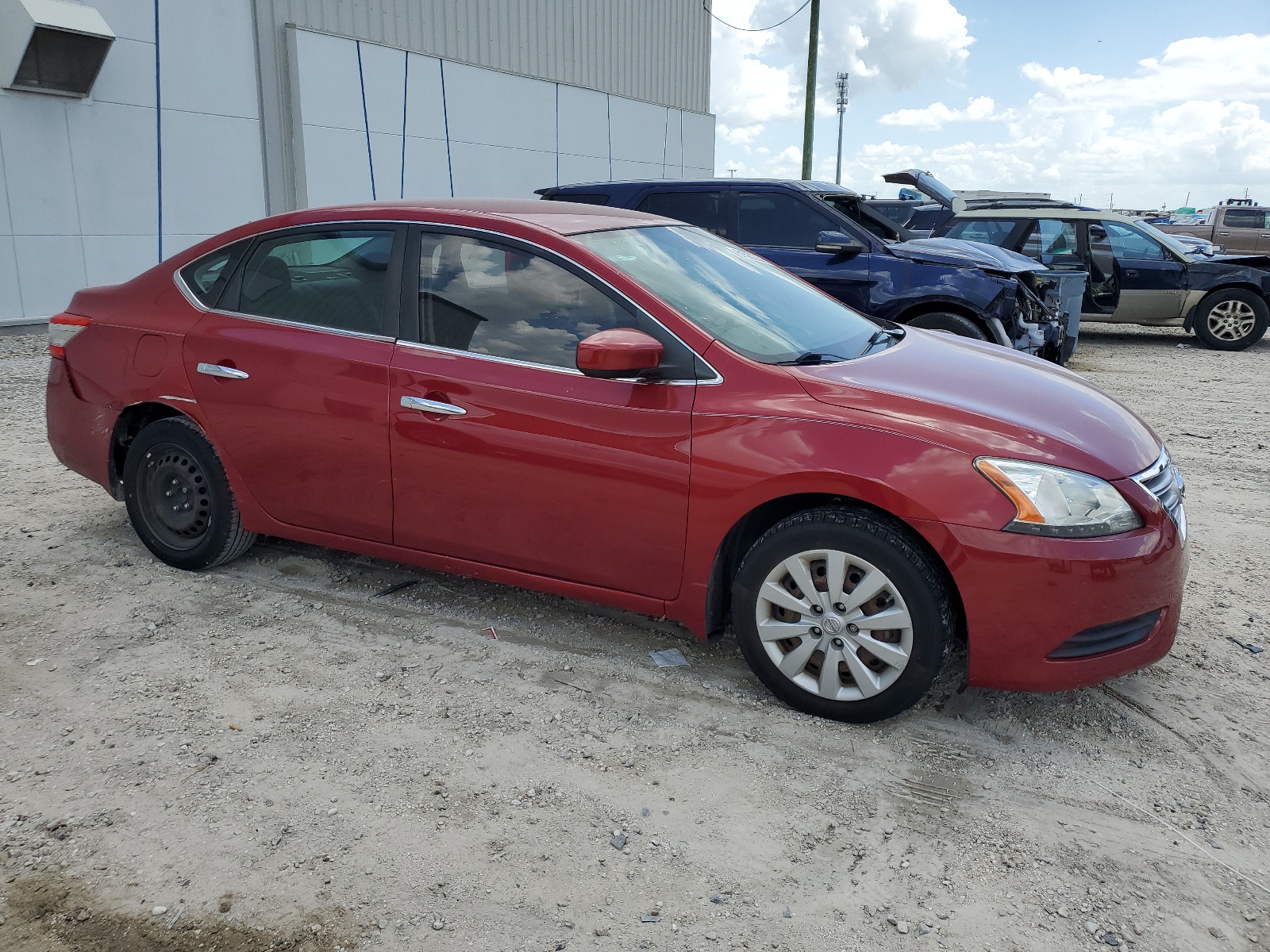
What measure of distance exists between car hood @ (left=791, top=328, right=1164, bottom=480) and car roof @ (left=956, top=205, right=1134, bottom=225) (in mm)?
9502

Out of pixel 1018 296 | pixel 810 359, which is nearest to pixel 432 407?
pixel 810 359

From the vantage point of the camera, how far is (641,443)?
3328mm

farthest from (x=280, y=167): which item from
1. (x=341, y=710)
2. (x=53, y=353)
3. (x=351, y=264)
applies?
(x=341, y=710)

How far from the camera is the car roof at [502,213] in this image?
382cm

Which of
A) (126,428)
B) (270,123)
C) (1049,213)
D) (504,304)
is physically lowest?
(126,428)

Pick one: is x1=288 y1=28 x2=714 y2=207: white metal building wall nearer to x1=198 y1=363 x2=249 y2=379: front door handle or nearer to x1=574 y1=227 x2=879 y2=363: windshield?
x1=198 y1=363 x2=249 y2=379: front door handle

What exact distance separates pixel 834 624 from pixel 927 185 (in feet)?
35.6

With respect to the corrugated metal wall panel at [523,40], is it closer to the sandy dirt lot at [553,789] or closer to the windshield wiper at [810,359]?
the sandy dirt lot at [553,789]

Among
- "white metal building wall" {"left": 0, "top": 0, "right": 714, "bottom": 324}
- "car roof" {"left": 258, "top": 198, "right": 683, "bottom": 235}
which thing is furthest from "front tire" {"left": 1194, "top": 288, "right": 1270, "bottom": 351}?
"car roof" {"left": 258, "top": 198, "right": 683, "bottom": 235}

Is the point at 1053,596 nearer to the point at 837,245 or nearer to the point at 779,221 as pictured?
the point at 837,245

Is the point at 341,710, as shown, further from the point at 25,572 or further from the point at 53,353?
the point at 53,353

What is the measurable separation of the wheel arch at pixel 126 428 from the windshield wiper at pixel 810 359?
104 inches

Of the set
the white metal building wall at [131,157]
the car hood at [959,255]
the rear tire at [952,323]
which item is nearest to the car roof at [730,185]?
the car hood at [959,255]

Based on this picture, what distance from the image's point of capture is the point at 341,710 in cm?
335
